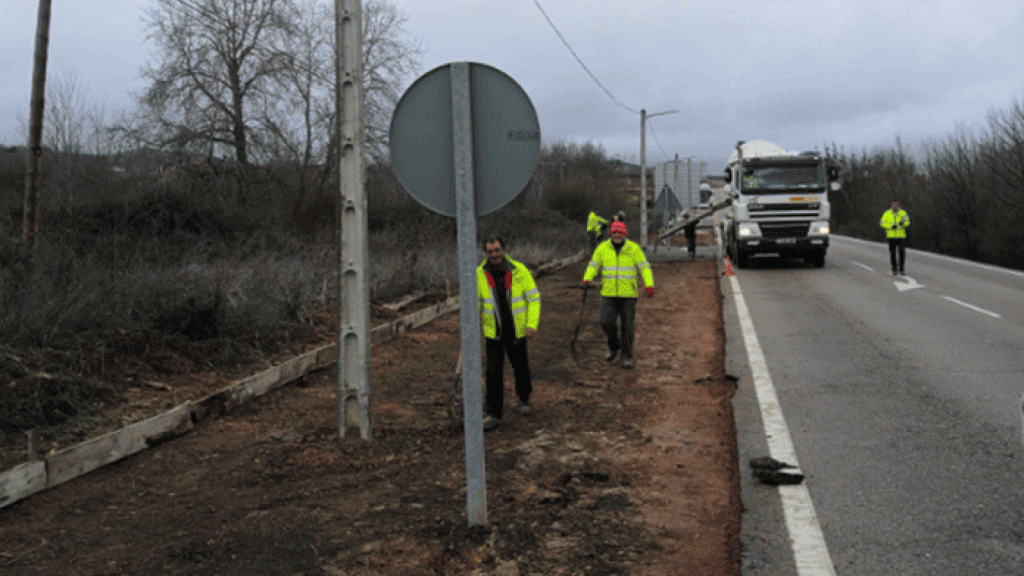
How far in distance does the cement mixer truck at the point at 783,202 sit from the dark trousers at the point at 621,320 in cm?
1311

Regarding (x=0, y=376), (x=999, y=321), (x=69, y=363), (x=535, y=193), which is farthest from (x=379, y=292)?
(x=535, y=193)

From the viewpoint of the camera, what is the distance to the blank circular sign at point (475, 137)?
13.8 feet

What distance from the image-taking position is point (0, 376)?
6.79 m

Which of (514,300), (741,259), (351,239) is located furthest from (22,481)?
(741,259)

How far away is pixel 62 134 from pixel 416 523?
28959 mm


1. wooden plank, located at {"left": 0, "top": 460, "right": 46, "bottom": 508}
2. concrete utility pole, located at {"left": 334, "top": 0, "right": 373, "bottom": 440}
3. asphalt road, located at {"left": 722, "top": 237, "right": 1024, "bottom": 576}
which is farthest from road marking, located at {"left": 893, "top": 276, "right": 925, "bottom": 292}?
wooden plank, located at {"left": 0, "top": 460, "right": 46, "bottom": 508}

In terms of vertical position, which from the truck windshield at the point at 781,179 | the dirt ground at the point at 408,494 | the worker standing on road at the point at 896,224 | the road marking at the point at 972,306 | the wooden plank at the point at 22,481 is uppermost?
the truck windshield at the point at 781,179

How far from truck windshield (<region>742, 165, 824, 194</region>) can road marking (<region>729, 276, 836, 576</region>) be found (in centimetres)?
1324

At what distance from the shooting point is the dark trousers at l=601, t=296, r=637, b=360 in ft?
32.1

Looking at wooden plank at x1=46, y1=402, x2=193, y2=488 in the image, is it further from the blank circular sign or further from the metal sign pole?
the blank circular sign

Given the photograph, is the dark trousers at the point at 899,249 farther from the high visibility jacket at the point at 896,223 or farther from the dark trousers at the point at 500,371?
the dark trousers at the point at 500,371

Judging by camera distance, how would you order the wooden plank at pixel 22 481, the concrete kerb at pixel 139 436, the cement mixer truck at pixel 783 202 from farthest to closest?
the cement mixer truck at pixel 783 202, the concrete kerb at pixel 139 436, the wooden plank at pixel 22 481

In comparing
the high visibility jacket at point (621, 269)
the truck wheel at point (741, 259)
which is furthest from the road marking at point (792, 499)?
the truck wheel at point (741, 259)

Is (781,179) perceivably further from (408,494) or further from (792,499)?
(408,494)
